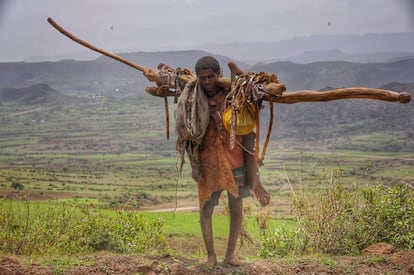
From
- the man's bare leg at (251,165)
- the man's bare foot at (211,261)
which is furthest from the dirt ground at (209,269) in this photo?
the man's bare leg at (251,165)

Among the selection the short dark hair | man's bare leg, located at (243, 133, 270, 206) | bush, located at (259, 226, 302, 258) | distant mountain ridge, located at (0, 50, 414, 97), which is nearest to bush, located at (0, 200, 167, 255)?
bush, located at (259, 226, 302, 258)

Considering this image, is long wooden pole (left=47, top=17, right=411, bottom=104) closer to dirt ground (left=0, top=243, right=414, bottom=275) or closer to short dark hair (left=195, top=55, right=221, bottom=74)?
short dark hair (left=195, top=55, right=221, bottom=74)

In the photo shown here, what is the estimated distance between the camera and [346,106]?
7344 centimetres

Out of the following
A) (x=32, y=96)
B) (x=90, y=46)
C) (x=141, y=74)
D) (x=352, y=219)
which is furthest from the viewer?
(x=32, y=96)

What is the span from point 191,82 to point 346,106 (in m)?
71.9

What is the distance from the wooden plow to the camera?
3689 mm

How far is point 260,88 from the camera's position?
14.4ft

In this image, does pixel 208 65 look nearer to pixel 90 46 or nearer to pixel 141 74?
pixel 90 46

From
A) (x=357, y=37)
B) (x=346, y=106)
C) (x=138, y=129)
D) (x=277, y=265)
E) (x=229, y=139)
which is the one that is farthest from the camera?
(x=357, y=37)

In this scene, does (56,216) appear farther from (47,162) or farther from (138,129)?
(138,129)

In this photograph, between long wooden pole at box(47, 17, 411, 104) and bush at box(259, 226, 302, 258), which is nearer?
long wooden pole at box(47, 17, 411, 104)

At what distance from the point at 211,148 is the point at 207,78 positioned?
69 cm

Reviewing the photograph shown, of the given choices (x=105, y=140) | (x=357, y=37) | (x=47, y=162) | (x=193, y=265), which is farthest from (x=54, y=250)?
(x=357, y=37)

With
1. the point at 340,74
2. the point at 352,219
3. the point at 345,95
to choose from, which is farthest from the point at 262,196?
the point at 340,74
